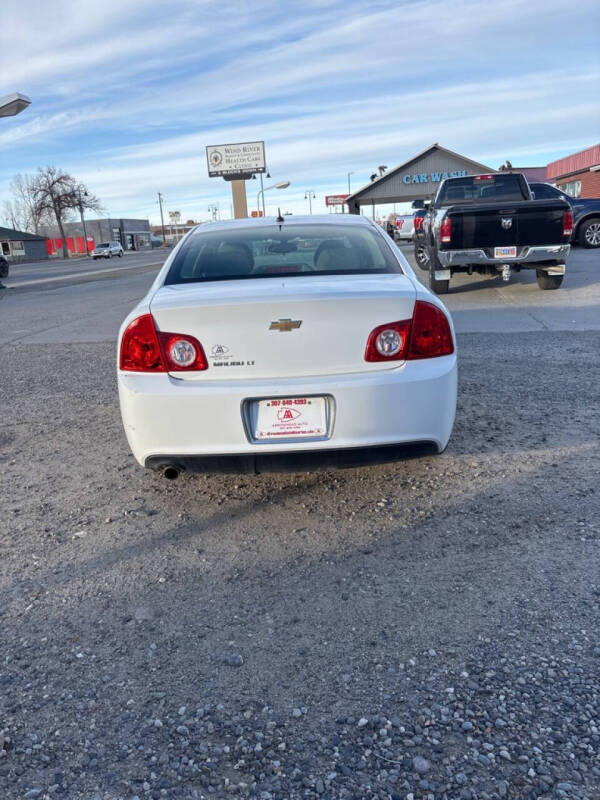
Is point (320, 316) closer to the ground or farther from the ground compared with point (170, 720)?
farther from the ground

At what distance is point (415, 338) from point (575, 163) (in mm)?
42109

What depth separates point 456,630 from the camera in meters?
2.61

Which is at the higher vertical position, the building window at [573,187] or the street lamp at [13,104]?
the street lamp at [13,104]

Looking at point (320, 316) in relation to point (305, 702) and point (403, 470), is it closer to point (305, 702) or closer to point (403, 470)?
point (403, 470)

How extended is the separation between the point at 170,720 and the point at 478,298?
10901 mm

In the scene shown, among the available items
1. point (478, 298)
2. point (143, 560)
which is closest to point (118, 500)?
point (143, 560)

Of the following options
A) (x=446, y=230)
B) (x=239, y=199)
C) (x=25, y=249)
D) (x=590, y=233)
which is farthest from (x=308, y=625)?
(x=25, y=249)

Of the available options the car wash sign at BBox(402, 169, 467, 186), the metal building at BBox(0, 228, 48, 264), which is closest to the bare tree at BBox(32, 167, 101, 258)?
the metal building at BBox(0, 228, 48, 264)

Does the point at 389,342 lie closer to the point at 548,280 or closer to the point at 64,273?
the point at 548,280

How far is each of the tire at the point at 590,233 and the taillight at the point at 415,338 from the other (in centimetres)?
1883

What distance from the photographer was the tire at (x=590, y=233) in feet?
65.6

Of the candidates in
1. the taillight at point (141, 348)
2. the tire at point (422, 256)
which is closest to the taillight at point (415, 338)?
the taillight at point (141, 348)

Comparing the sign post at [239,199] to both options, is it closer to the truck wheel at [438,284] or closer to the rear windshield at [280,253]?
the truck wheel at [438,284]

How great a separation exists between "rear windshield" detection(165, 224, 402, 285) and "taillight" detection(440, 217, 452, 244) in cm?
681
